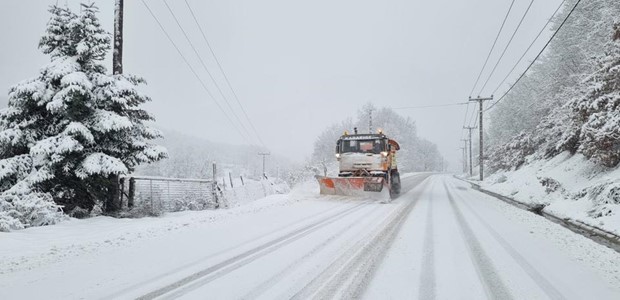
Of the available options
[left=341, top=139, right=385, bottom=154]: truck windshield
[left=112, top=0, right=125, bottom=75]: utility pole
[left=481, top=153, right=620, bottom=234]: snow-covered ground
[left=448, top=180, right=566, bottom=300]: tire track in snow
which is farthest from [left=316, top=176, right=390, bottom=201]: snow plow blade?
[left=112, top=0, right=125, bottom=75]: utility pole

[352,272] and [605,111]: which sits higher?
[605,111]

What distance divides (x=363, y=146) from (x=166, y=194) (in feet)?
30.1

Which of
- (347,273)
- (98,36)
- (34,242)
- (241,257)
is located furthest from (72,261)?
(98,36)

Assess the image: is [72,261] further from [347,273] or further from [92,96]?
[92,96]

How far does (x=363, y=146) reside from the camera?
1723cm

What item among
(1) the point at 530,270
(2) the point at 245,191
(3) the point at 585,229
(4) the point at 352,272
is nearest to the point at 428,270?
(4) the point at 352,272

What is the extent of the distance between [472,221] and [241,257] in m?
6.84

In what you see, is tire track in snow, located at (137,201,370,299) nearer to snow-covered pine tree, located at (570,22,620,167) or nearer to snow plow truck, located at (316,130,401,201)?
snow plow truck, located at (316,130,401,201)

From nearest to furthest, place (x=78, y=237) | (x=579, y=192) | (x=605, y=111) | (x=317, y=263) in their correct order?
(x=317, y=263), (x=78, y=237), (x=579, y=192), (x=605, y=111)

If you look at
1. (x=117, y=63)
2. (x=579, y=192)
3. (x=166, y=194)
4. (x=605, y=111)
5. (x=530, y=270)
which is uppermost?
(x=117, y=63)

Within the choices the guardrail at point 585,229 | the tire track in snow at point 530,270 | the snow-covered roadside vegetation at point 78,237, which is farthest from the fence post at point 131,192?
the guardrail at point 585,229

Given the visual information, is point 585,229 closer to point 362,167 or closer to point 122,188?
point 362,167

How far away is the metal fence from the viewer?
1156 centimetres

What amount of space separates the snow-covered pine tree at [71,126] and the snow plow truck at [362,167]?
854 cm
